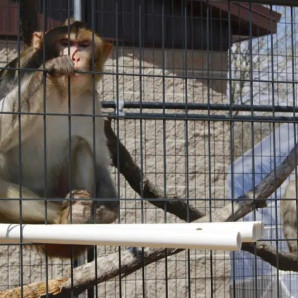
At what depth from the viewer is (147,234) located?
2887 mm

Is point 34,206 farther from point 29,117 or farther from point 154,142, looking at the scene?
point 154,142

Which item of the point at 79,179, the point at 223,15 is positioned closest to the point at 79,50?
the point at 79,179

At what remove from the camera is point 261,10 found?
747 cm

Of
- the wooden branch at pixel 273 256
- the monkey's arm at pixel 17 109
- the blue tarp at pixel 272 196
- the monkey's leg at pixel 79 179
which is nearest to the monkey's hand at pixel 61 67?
the monkey's arm at pixel 17 109

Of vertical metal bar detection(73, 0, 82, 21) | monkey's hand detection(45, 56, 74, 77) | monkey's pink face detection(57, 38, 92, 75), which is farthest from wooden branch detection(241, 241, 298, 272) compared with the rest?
monkey's hand detection(45, 56, 74, 77)

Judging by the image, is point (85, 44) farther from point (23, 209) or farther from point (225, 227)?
point (225, 227)

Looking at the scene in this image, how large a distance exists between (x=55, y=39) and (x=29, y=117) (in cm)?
47

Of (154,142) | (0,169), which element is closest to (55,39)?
(0,169)

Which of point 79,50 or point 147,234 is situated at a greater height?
point 79,50

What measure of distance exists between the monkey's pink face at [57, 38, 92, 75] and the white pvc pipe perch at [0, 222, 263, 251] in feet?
4.35

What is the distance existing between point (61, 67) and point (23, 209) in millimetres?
1070

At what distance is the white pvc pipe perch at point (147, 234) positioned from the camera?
2.77m

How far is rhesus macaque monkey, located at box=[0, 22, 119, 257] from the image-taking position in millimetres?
4047

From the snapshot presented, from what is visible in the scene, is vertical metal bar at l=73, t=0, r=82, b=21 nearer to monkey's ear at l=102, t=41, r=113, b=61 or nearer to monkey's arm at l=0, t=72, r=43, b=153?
monkey's ear at l=102, t=41, r=113, b=61
